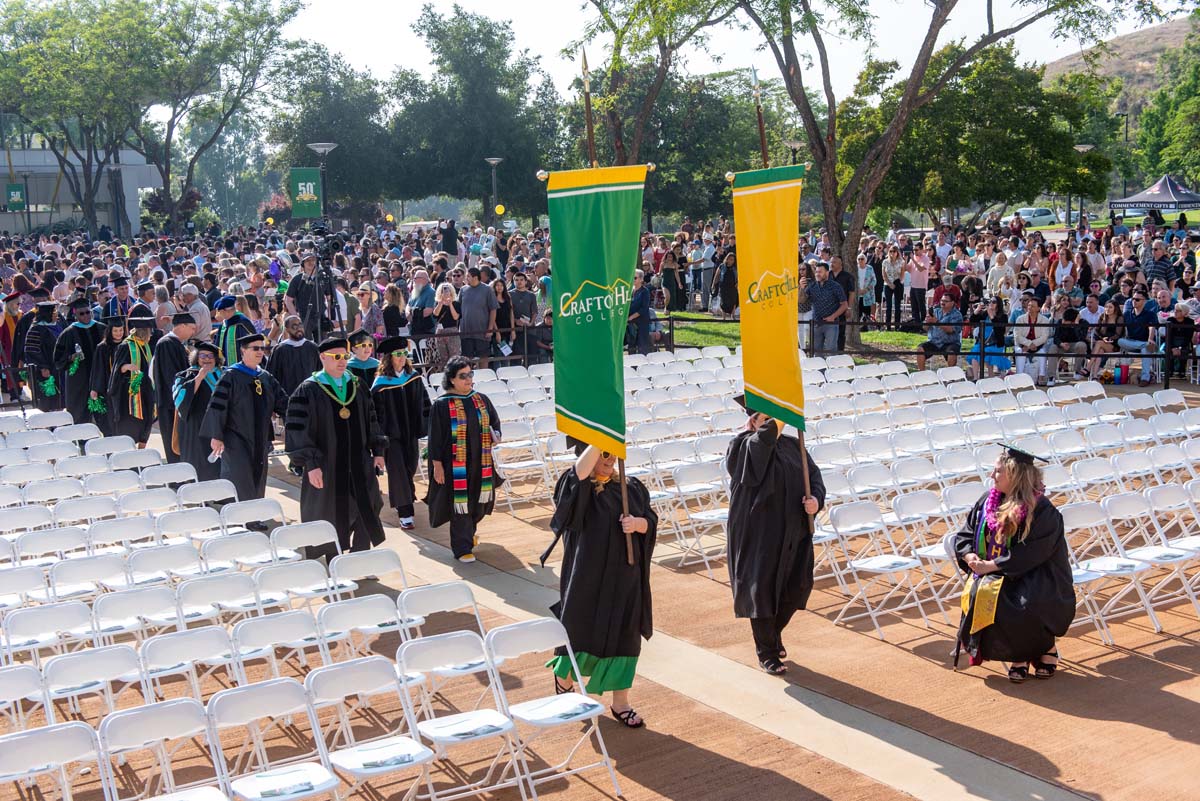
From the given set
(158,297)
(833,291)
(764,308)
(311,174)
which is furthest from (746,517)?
(311,174)

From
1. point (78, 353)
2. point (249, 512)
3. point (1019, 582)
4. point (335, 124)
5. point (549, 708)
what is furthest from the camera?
point (335, 124)

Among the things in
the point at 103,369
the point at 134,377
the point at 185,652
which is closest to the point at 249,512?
the point at 185,652

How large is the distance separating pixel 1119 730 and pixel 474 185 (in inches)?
1785

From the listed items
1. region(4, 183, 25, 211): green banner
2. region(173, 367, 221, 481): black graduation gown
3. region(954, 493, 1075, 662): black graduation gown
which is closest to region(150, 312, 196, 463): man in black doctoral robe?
region(173, 367, 221, 481): black graduation gown

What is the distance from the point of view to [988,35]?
20.3m

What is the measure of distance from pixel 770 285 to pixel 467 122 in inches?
1747

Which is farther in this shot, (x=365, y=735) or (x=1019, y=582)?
(x=1019, y=582)

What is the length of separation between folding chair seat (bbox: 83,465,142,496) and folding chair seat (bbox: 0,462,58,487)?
2.06ft

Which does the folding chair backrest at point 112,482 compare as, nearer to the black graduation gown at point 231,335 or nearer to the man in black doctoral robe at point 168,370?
the man in black doctoral robe at point 168,370

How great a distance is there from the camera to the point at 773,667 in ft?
24.9

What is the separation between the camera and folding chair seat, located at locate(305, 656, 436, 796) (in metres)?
5.44

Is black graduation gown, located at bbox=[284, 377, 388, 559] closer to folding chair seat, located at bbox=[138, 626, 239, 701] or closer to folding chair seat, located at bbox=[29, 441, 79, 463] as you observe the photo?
folding chair seat, located at bbox=[29, 441, 79, 463]

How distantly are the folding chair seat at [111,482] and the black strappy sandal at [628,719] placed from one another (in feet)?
16.0

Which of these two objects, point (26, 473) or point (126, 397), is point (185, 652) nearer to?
point (26, 473)
